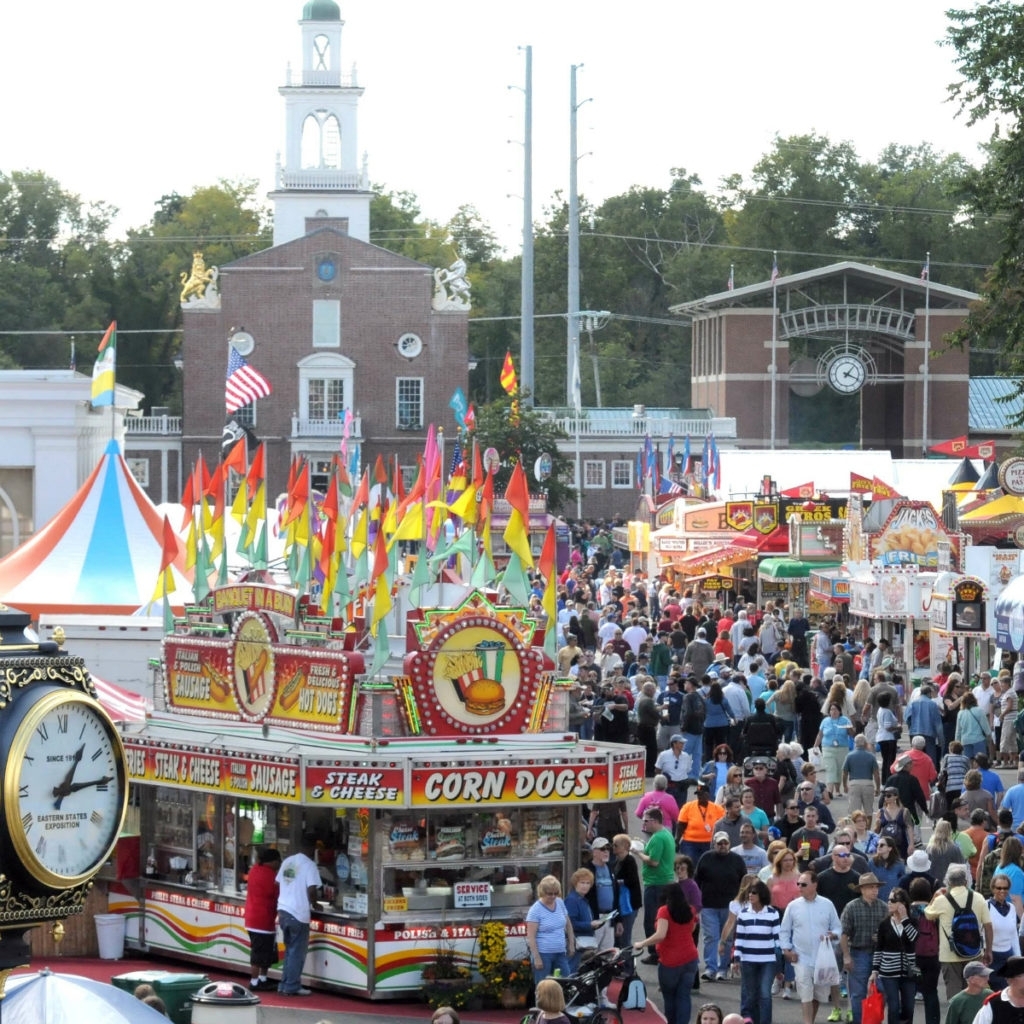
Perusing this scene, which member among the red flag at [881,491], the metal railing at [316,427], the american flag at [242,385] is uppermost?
the metal railing at [316,427]

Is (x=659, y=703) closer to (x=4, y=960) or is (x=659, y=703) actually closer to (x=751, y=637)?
(x=751, y=637)

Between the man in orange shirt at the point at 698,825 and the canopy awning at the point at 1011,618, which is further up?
the canopy awning at the point at 1011,618

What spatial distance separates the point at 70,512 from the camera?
25375 millimetres

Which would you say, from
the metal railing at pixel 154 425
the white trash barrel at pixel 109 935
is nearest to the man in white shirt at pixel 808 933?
the white trash barrel at pixel 109 935

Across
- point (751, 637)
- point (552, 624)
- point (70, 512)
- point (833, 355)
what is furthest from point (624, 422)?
point (552, 624)

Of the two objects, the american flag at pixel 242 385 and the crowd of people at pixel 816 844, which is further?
the american flag at pixel 242 385

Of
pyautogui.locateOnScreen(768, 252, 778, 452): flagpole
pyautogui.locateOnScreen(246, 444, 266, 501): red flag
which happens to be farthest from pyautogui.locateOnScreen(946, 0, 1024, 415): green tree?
pyautogui.locateOnScreen(768, 252, 778, 452): flagpole

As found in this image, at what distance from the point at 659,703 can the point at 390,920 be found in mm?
9546

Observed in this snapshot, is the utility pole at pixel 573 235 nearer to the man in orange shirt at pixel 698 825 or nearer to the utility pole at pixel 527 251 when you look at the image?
the utility pole at pixel 527 251

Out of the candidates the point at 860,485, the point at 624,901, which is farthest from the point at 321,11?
the point at 624,901

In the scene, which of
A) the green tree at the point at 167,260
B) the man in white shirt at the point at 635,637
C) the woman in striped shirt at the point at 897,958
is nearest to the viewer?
the woman in striped shirt at the point at 897,958

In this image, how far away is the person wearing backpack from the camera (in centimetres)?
1308

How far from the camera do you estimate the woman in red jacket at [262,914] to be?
1448 cm

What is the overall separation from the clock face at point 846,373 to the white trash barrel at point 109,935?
58682mm
